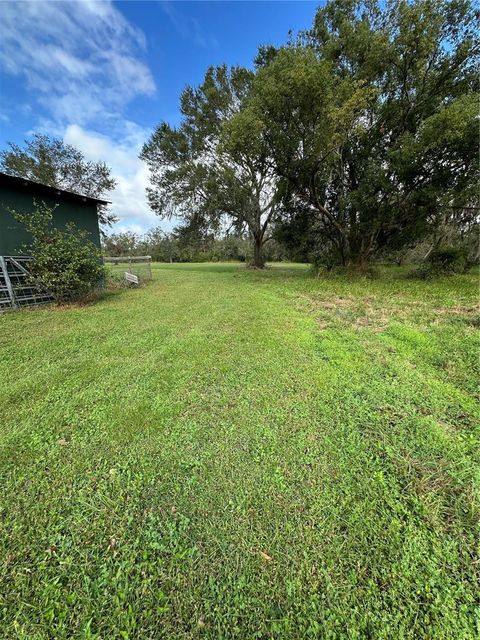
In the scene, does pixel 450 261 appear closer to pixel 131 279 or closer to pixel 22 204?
pixel 131 279

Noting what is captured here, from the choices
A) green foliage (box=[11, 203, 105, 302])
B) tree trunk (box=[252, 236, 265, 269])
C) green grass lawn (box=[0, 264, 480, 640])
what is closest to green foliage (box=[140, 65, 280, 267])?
tree trunk (box=[252, 236, 265, 269])

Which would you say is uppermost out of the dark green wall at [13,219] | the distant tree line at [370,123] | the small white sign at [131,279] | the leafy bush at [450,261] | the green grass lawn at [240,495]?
the distant tree line at [370,123]

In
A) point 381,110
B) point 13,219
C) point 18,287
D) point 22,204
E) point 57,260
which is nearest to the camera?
point 57,260

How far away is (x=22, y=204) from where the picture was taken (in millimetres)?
6535

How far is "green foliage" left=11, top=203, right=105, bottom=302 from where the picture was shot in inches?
231

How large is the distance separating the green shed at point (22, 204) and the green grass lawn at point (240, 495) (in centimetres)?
459

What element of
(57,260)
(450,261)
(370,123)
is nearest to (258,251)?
(370,123)

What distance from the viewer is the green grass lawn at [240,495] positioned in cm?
105

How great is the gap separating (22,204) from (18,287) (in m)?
2.29

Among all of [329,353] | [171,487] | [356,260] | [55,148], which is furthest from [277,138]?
[55,148]

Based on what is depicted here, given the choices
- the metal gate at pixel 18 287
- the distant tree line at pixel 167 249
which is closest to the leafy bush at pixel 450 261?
the metal gate at pixel 18 287

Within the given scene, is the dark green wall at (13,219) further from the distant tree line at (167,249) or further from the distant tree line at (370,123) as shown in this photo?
the distant tree line at (167,249)

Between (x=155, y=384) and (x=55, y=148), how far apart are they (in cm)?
2270

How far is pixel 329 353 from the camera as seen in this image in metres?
3.52
